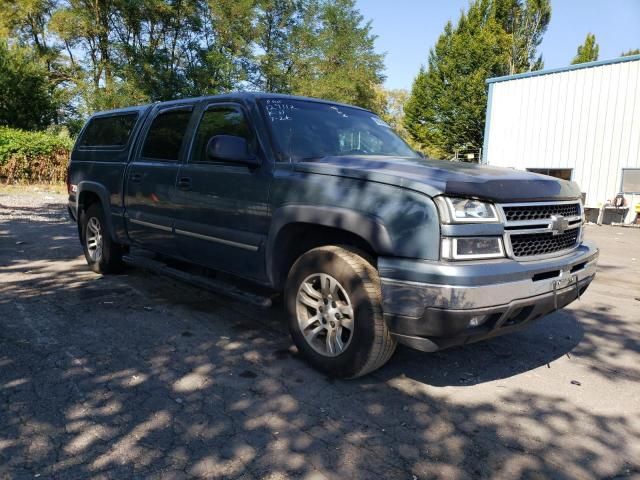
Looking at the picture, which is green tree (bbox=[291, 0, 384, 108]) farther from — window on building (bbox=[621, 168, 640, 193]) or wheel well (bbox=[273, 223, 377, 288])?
wheel well (bbox=[273, 223, 377, 288])

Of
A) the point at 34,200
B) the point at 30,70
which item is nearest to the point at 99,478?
the point at 34,200

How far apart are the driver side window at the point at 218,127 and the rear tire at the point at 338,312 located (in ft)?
4.09

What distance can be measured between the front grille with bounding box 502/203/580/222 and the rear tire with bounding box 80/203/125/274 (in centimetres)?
440

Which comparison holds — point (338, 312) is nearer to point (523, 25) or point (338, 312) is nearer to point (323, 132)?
point (323, 132)

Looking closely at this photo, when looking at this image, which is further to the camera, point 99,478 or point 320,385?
point 320,385

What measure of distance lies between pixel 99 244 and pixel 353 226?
411 centimetres

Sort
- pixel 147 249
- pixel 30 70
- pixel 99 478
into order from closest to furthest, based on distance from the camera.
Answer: pixel 99 478
pixel 147 249
pixel 30 70

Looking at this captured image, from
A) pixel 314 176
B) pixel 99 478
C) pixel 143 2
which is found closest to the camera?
pixel 99 478

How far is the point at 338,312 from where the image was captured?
10.5 ft

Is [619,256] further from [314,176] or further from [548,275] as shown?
[314,176]

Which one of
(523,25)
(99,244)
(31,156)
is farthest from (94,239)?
(523,25)

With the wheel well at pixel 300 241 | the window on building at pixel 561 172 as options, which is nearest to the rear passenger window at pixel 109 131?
the wheel well at pixel 300 241

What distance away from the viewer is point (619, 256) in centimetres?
920

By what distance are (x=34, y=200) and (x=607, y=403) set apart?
15.9 metres
